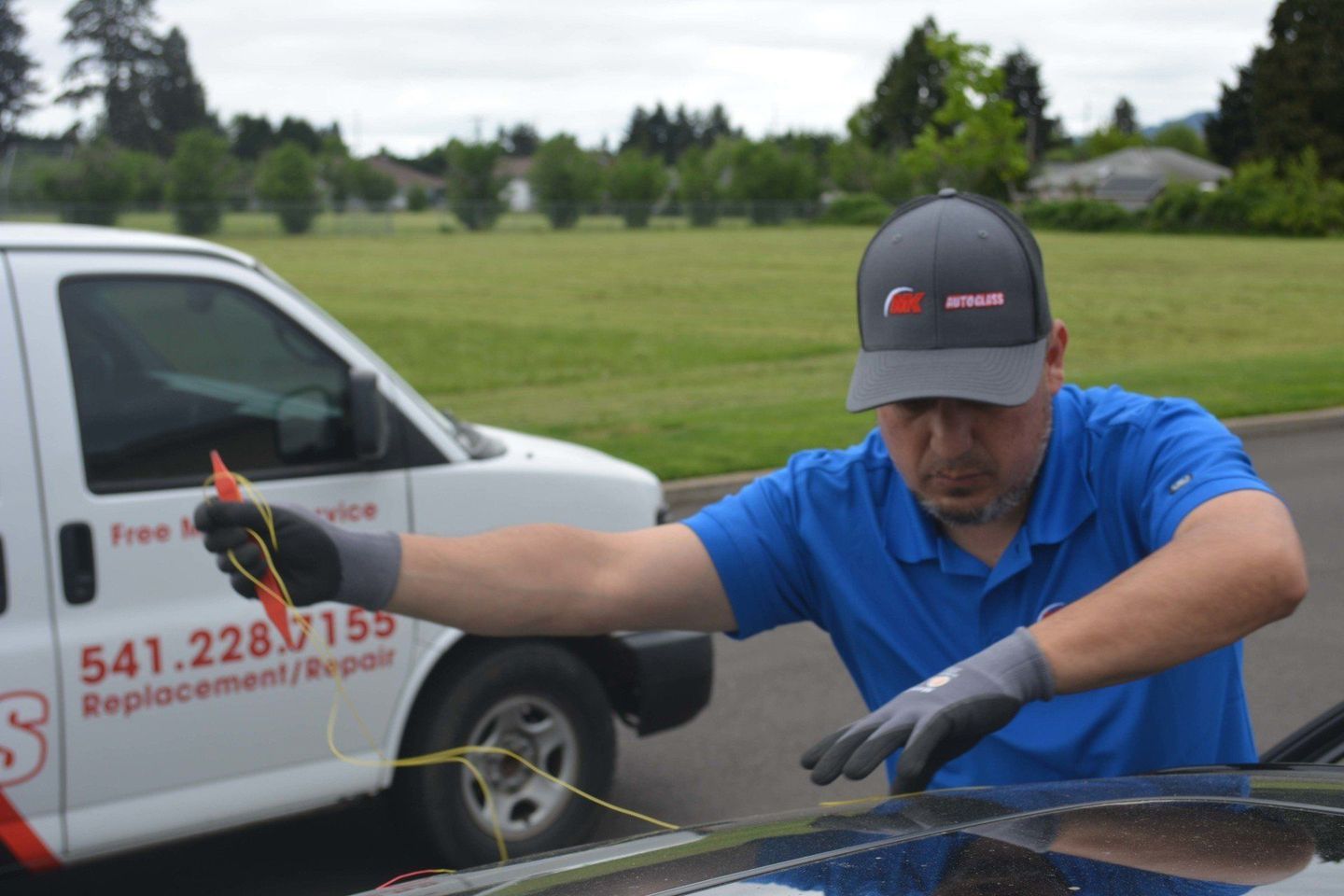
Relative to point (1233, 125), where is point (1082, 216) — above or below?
below

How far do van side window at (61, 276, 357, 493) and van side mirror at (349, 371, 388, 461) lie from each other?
0.21 feet

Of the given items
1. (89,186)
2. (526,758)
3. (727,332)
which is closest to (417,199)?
(89,186)

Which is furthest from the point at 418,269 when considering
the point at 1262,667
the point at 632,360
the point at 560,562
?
the point at 560,562

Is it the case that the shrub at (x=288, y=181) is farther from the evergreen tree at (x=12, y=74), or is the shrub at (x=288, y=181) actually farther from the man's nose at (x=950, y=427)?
the man's nose at (x=950, y=427)

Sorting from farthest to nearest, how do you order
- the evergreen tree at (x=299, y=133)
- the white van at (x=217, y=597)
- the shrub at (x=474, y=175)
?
the evergreen tree at (x=299, y=133)
the shrub at (x=474, y=175)
the white van at (x=217, y=597)

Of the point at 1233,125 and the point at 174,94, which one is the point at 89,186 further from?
the point at 1233,125

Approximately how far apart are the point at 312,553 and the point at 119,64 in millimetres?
126120

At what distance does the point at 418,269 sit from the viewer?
1673 inches

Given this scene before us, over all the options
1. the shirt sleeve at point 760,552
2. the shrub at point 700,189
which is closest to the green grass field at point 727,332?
the shirt sleeve at point 760,552

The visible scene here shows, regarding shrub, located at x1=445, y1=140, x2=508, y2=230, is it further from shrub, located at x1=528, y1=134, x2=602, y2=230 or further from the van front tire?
the van front tire

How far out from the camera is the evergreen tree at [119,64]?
114312mm

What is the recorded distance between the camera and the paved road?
189 inches

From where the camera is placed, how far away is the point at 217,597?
4.10 metres

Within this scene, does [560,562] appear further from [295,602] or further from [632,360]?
[632,360]
